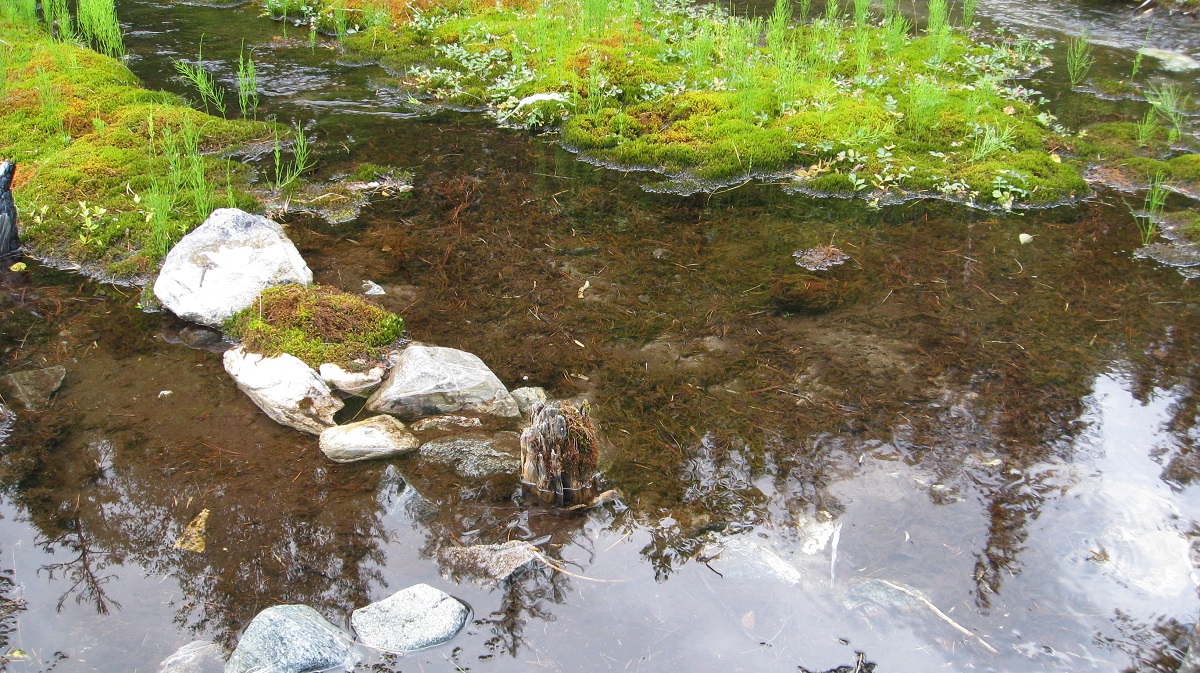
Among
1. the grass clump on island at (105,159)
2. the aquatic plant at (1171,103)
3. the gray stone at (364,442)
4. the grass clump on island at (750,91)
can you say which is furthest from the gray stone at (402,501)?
the aquatic plant at (1171,103)

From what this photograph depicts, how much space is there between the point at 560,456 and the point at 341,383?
6.08 ft

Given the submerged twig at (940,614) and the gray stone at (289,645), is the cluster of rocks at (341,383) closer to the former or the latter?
the gray stone at (289,645)

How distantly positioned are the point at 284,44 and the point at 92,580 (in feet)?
31.6

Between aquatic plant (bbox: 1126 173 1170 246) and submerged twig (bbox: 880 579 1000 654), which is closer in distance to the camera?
submerged twig (bbox: 880 579 1000 654)

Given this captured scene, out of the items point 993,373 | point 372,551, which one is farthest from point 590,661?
point 993,373

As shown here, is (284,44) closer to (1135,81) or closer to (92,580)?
(92,580)

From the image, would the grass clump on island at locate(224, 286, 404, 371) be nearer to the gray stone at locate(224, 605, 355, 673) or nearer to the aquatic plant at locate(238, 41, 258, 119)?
the gray stone at locate(224, 605, 355, 673)

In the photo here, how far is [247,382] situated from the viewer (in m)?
5.18

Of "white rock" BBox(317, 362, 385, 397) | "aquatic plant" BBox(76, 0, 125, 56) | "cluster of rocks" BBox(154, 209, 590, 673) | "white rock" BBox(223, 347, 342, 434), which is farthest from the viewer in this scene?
"aquatic plant" BBox(76, 0, 125, 56)

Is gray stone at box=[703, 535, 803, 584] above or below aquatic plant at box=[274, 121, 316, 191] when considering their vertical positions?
below

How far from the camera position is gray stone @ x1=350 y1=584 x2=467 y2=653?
3678 mm

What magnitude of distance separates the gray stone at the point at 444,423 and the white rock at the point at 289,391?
1.83 feet

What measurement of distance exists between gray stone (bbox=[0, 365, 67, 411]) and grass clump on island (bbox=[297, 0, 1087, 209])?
18.1 ft

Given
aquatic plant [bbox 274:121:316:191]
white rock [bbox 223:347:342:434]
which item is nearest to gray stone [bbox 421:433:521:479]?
white rock [bbox 223:347:342:434]
